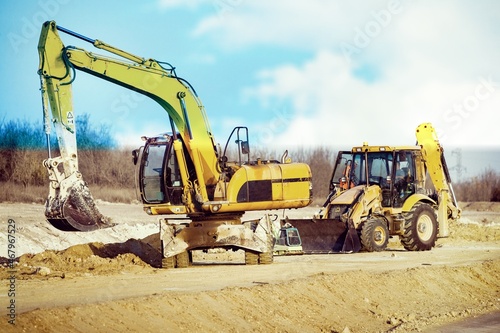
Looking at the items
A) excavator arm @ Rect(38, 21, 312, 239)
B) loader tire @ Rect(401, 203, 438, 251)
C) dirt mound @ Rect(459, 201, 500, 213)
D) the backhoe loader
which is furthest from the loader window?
dirt mound @ Rect(459, 201, 500, 213)

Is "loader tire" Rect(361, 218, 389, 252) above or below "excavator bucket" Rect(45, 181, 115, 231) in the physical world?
below

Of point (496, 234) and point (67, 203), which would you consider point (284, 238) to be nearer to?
point (67, 203)

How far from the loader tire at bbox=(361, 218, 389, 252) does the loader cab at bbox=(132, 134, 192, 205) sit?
5.35 m

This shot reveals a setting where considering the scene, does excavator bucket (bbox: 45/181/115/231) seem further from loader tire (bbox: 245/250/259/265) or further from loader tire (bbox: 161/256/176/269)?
loader tire (bbox: 245/250/259/265)

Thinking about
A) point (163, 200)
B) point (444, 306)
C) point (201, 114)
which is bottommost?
point (444, 306)

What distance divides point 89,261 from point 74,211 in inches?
98.2

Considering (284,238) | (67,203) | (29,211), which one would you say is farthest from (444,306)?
(29,211)

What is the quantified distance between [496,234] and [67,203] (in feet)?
54.4

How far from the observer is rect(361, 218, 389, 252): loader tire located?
22.7 meters

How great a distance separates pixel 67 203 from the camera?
17266 millimetres

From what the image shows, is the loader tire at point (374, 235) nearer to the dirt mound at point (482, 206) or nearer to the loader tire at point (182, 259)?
the loader tire at point (182, 259)

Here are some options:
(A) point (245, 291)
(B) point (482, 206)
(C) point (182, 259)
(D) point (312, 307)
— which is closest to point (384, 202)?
(C) point (182, 259)

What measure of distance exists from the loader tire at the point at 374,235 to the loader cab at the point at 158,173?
535 cm

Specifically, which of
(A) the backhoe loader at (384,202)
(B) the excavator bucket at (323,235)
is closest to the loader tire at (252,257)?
(A) the backhoe loader at (384,202)
